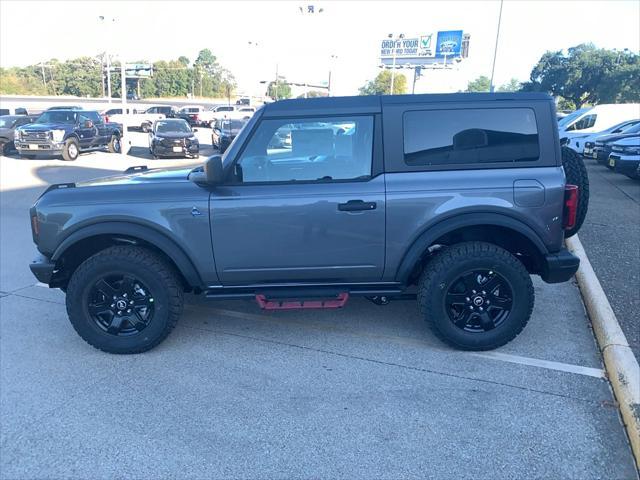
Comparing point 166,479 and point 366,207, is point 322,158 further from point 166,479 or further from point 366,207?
point 166,479

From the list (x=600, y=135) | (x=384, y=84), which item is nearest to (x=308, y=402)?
(x=600, y=135)

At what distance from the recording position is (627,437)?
9.46 ft

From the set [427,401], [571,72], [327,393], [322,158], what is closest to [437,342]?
[427,401]

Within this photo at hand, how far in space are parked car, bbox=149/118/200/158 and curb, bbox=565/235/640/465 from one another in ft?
53.8

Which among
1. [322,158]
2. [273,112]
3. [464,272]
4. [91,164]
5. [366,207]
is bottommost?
[91,164]

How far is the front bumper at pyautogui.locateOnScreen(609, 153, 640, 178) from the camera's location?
40.4 feet

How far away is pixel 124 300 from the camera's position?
156 inches

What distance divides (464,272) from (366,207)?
0.89m

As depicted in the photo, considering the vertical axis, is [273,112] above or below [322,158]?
above

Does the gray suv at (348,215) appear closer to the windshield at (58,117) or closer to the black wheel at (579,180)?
the black wheel at (579,180)

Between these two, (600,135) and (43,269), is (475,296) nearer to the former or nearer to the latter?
(43,269)

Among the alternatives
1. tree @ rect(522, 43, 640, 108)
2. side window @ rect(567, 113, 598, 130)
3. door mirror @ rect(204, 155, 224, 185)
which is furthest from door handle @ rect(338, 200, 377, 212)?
tree @ rect(522, 43, 640, 108)

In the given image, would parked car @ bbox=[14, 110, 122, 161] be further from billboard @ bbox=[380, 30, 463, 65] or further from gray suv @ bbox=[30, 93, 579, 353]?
billboard @ bbox=[380, 30, 463, 65]

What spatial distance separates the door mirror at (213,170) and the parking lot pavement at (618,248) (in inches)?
130
